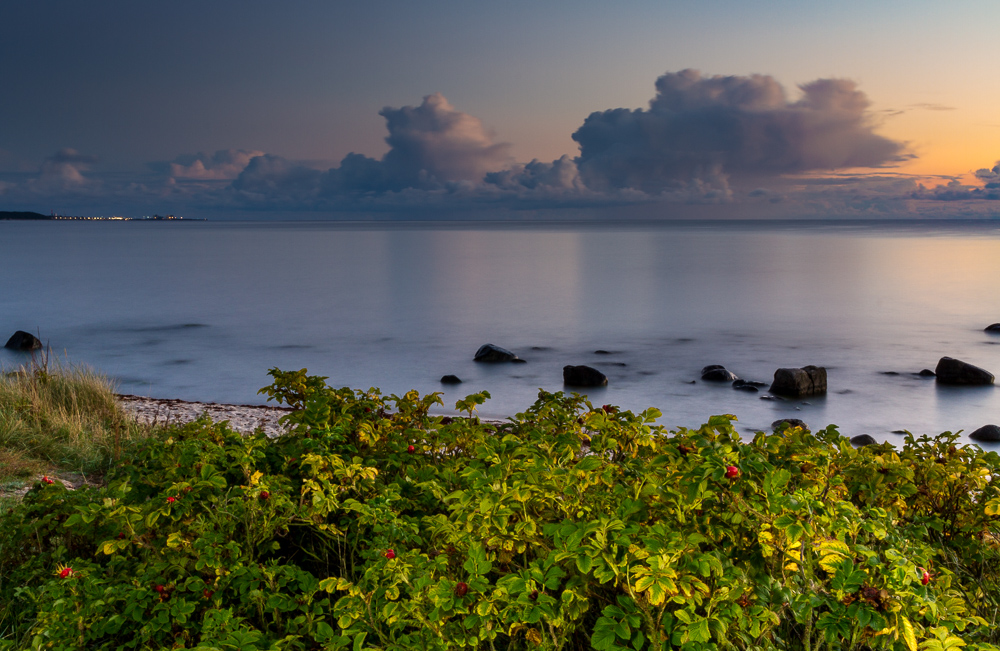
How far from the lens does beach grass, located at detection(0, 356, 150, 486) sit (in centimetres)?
691

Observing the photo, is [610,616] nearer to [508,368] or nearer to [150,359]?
[508,368]

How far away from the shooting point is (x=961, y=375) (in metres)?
15.0

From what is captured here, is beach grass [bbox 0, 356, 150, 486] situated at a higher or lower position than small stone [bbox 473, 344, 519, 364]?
higher

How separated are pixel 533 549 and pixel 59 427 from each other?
733 centimetres

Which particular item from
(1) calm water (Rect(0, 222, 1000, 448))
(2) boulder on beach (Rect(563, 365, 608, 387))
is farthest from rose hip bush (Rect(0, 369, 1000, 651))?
(2) boulder on beach (Rect(563, 365, 608, 387))

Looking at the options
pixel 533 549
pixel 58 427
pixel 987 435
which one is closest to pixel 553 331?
pixel 987 435

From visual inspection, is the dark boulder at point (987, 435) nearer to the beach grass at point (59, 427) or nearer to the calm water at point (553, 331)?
the calm water at point (553, 331)

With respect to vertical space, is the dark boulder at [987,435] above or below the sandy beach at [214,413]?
below

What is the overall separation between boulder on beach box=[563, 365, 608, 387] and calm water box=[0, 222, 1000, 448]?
0.37 metres

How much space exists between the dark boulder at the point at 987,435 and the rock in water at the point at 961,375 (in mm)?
→ 4593

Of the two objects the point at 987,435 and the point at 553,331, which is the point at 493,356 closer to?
the point at 553,331

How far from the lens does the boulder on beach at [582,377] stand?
1539 centimetres

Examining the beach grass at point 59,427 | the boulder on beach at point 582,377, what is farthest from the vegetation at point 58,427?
the boulder on beach at point 582,377

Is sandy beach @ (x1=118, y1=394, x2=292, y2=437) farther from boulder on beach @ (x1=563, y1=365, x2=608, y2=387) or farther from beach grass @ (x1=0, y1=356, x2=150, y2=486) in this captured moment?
boulder on beach @ (x1=563, y1=365, x2=608, y2=387)
